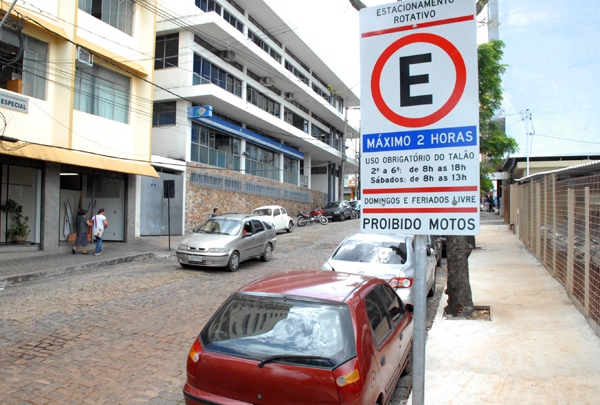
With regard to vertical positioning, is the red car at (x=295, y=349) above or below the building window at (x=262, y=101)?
below

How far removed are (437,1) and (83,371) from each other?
5255mm

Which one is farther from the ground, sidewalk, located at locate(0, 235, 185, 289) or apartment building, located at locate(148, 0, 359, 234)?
apartment building, located at locate(148, 0, 359, 234)

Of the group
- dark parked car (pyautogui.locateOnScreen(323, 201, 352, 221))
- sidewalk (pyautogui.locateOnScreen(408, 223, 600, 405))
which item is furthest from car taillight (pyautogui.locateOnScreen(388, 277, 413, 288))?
dark parked car (pyautogui.locateOnScreen(323, 201, 352, 221))

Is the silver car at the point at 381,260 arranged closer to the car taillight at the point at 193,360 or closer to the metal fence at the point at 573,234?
the metal fence at the point at 573,234

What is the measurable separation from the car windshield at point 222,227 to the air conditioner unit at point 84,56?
Answer: 26.2ft

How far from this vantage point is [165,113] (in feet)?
78.7

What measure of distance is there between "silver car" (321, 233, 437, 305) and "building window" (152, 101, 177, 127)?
18.5m

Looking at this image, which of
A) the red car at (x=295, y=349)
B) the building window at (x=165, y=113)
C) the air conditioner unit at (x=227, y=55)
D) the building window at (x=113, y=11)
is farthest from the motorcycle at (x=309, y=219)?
the red car at (x=295, y=349)

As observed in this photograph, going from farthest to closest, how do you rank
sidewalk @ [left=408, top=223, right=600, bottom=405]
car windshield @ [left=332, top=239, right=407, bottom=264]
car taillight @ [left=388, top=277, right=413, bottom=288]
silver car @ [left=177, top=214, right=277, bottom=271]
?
silver car @ [left=177, top=214, right=277, bottom=271] → car windshield @ [left=332, top=239, right=407, bottom=264] → car taillight @ [left=388, top=277, right=413, bottom=288] → sidewalk @ [left=408, top=223, right=600, bottom=405]

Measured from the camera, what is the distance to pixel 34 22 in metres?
13.2

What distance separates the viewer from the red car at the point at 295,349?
2934mm

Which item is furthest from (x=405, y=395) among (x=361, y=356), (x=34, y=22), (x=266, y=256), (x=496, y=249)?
(x=34, y=22)

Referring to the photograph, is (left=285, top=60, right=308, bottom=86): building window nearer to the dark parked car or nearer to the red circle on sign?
the dark parked car

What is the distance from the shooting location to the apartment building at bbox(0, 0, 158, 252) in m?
13.4
